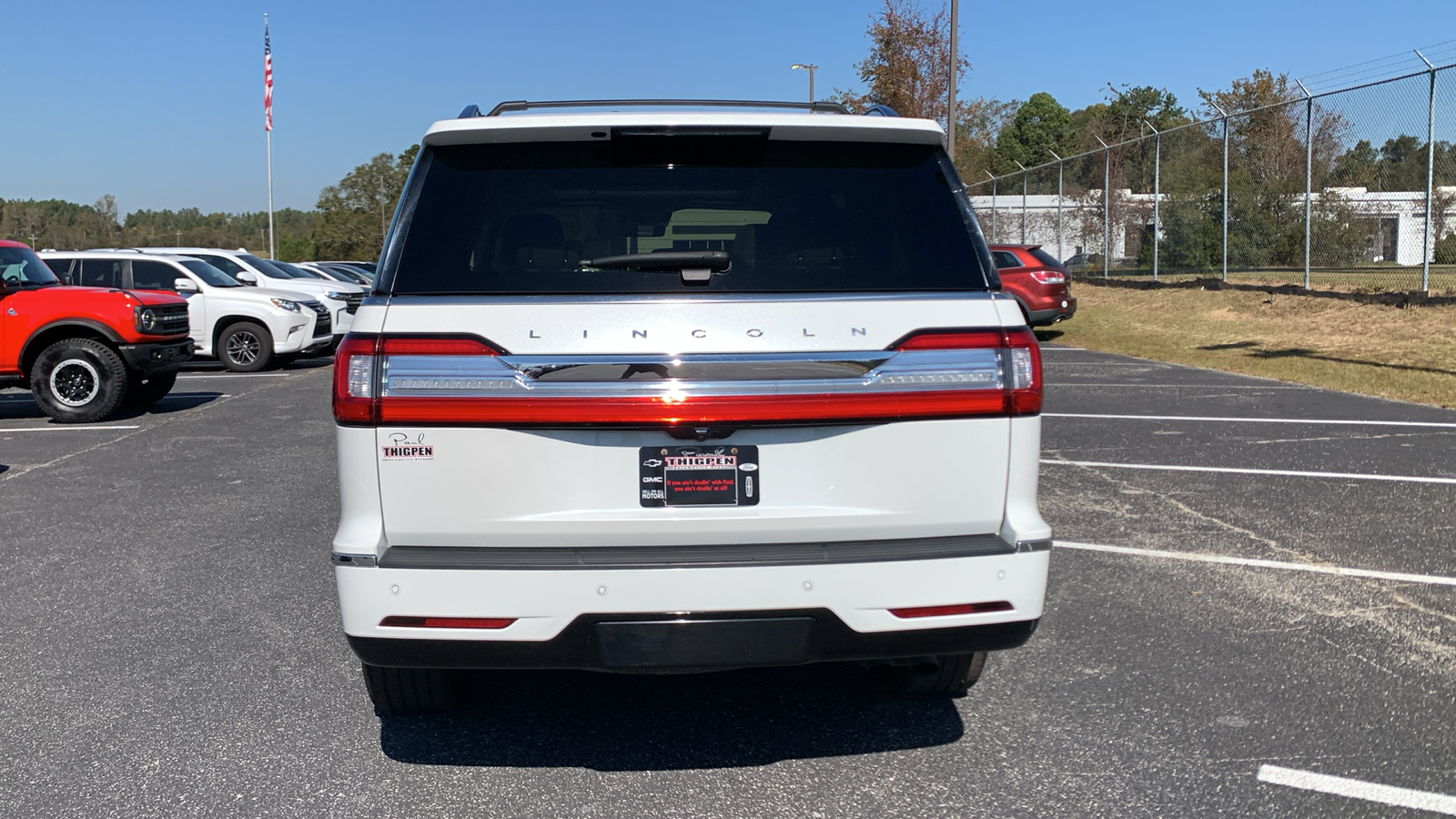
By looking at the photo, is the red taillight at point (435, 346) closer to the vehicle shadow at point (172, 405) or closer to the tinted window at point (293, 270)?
the vehicle shadow at point (172, 405)

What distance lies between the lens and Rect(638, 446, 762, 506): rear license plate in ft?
10.3

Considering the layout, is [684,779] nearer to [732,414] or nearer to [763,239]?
[732,414]

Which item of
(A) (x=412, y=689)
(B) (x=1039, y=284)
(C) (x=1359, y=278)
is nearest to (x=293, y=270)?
(B) (x=1039, y=284)

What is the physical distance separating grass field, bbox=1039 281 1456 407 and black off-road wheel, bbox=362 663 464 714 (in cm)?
1023

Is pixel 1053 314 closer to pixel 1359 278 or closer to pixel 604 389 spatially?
pixel 1359 278

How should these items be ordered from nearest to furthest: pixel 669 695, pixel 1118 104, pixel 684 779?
pixel 684 779, pixel 669 695, pixel 1118 104

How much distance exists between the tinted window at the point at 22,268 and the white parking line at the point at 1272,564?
1057 centimetres

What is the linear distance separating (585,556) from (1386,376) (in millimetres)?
12516

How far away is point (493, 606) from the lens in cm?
310

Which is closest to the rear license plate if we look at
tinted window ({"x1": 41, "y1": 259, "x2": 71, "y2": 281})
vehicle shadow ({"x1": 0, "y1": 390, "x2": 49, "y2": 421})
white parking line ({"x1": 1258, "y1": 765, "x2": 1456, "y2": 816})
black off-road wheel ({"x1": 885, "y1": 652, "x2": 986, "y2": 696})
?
black off-road wheel ({"x1": 885, "y1": 652, "x2": 986, "y2": 696})

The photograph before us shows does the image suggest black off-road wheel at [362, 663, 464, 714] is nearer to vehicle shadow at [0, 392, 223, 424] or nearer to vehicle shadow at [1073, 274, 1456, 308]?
vehicle shadow at [0, 392, 223, 424]

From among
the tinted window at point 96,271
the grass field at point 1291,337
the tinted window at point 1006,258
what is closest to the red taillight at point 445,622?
the grass field at point 1291,337

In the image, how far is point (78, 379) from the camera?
12.1m

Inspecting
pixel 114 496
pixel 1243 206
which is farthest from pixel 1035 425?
pixel 1243 206
